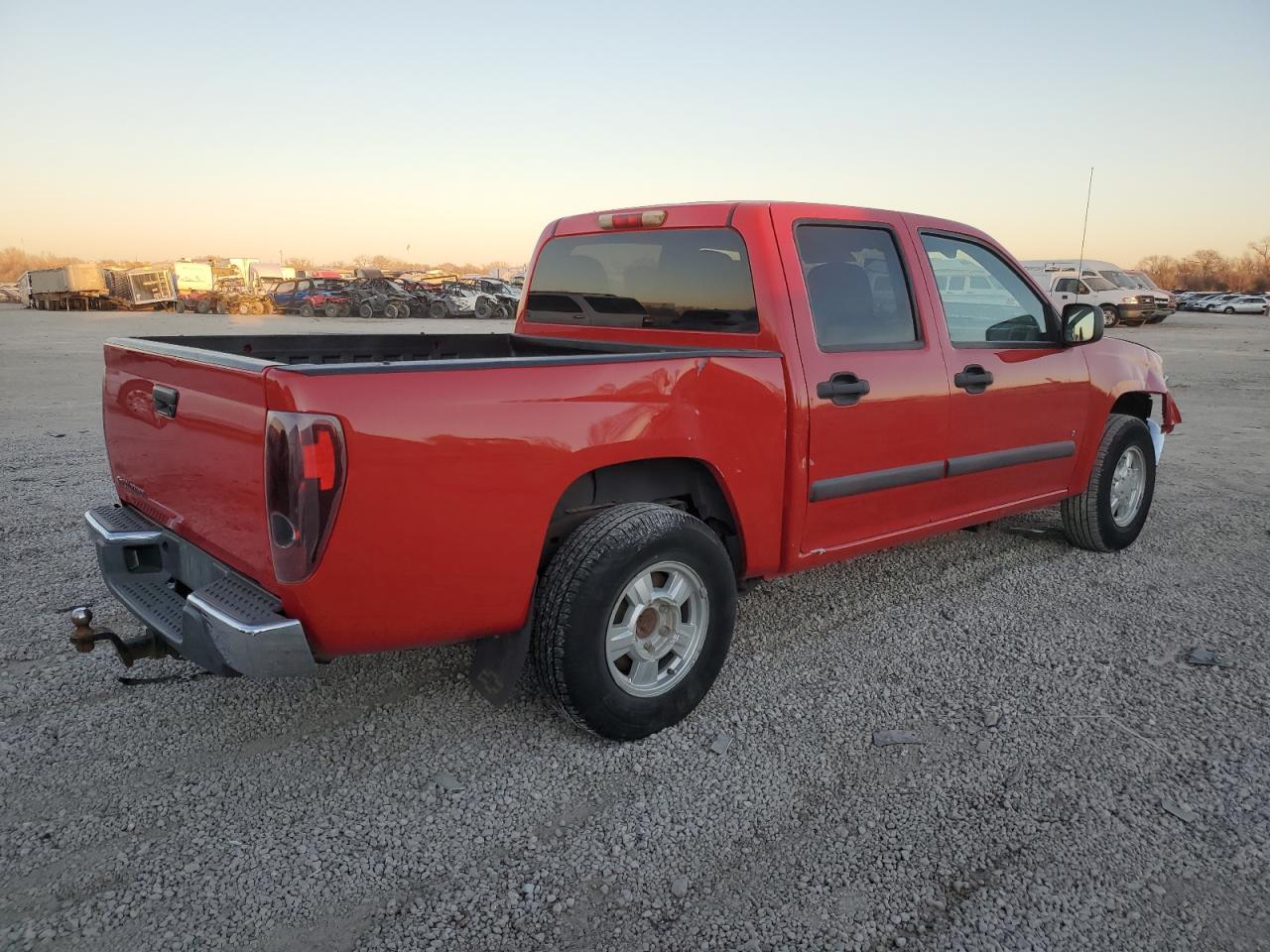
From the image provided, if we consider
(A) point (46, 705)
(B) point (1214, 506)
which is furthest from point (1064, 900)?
(B) point (1214, 506)

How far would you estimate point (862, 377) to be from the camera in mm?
3527

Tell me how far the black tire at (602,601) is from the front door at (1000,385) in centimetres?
159

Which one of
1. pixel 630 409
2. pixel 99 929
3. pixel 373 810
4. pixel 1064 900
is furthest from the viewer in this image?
pixel 630 409

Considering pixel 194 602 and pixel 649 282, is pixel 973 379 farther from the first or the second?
pixel 194 602

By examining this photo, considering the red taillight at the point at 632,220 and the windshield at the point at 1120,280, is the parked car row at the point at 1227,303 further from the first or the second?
the red taillight at the point at 632,220

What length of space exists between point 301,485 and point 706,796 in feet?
5.03

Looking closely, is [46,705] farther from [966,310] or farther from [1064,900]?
[966,310]

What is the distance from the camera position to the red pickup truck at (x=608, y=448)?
2385 millimetres

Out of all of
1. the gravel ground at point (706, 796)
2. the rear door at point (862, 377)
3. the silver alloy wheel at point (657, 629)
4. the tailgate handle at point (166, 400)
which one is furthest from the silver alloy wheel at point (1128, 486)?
the tailgate handle at point (166, 400)

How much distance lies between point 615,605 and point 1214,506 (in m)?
5.33

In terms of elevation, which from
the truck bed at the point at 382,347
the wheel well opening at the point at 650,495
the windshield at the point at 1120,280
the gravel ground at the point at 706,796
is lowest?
the gravel ground at the point at 706,796

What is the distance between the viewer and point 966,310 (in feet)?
13.5

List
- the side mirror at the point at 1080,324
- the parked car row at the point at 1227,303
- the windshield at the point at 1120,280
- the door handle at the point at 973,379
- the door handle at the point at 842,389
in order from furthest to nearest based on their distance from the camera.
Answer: the parked car row at the point at 1227,303
the windshield at the point at 1120,280
the side mirror at the point at 1080,324
the door handle at the point at 973,379
the door handle at the point at 842,389

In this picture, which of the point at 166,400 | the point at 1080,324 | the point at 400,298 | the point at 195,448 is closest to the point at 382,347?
the point at 166,400
